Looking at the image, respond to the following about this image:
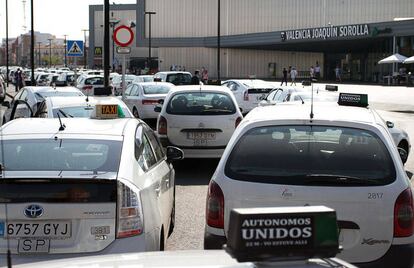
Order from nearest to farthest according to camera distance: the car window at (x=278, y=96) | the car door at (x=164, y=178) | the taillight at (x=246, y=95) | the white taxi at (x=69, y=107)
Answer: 1. the car door at (x=164, y=178)
2. the white taxi at (x=69, y=107)
3. the car window at (x=278, y=96)
4. the taillight at (x=246, y=95)

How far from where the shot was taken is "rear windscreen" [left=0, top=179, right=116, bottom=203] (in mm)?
4531

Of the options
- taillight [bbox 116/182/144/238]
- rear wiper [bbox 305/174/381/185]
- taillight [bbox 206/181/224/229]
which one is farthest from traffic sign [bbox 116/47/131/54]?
rear wiper [bbox 305/174/381/185]

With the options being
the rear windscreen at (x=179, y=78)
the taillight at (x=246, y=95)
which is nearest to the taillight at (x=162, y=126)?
the taillight at (x=246, y=95)

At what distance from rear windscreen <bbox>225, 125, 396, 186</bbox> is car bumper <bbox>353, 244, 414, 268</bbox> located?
19.6 inches

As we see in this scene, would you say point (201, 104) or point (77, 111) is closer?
point (77, 111)

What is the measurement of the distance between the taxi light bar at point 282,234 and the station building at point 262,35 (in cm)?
6274

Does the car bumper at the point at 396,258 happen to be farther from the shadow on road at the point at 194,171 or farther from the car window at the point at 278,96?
the car window at the point at 278,96

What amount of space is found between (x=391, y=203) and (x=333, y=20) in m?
75.4

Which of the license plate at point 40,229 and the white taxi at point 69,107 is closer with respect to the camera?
the license plate at point 40,229

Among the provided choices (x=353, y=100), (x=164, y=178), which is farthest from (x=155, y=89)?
(x=164, y=178)

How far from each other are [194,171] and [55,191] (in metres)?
7.91

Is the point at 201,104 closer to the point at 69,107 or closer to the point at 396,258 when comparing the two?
the point at 69,107

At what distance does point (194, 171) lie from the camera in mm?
12422

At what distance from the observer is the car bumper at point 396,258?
4.65 metres
